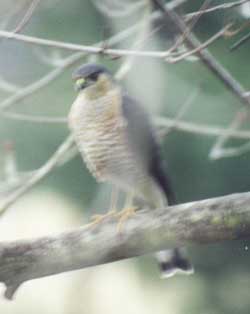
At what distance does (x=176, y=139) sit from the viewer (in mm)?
5297

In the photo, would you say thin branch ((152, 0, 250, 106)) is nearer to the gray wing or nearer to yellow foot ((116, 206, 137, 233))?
yellow foot ((116, 206, 137, 233))

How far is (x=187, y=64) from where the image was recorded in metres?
5.10

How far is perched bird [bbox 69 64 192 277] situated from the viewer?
3.43 m

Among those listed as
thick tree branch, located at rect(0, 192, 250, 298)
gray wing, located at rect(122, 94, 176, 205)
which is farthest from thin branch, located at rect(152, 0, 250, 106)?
gray wing, located at rect(122, 94, 176, 205)

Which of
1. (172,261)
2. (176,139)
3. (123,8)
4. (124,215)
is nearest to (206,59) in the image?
(124,215)

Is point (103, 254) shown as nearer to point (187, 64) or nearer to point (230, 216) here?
→ point (230, 216)

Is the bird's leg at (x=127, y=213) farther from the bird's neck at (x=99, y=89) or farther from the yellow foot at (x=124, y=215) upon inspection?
the bird's neck at (x=99, y=89)

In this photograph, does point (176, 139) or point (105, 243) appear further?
point (176, 139)

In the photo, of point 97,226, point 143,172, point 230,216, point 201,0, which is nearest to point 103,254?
point 97,226

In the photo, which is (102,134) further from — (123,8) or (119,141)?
(123,8)

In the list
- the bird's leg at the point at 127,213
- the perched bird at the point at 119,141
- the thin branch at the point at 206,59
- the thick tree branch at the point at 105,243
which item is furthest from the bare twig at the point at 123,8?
the thick tree branch at the point at 105,243

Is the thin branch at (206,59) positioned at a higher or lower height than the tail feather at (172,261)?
higher

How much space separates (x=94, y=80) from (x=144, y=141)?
294 millimetres

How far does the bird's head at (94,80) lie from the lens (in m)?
3.50
